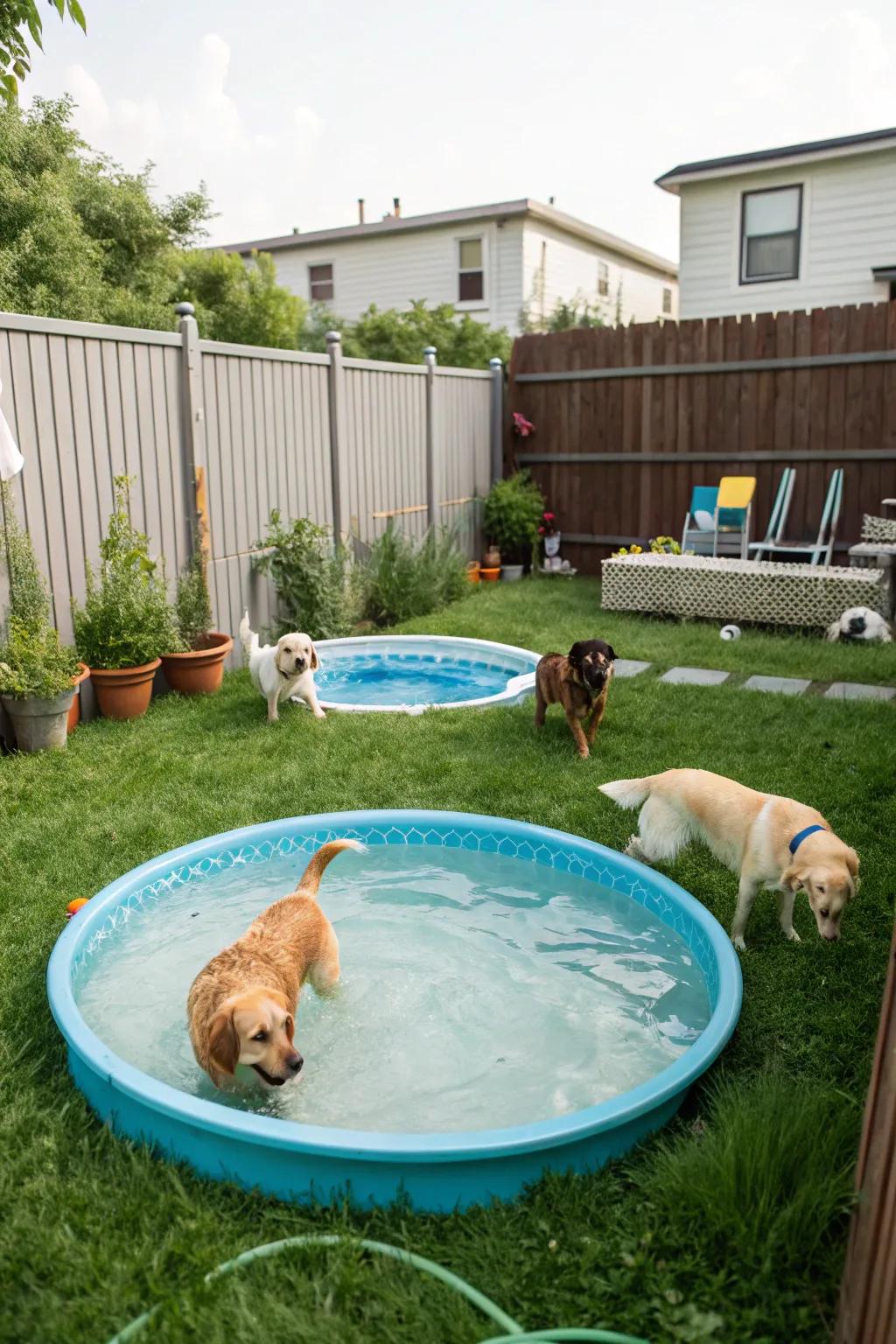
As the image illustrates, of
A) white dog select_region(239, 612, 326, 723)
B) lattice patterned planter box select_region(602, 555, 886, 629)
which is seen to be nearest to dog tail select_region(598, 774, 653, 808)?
white dog select_region(239, 612, 326, 723)

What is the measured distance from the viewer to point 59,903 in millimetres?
3867

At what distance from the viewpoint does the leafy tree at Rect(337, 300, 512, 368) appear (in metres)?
18.2

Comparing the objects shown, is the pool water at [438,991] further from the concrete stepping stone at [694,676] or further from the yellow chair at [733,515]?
the yellow chair at [733,515]

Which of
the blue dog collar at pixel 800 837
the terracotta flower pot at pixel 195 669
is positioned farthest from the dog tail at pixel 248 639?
the blue dog collar at pixel 800 837

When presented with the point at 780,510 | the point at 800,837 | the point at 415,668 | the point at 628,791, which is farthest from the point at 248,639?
the point at 780,510

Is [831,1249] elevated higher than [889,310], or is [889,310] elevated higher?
[889,310]

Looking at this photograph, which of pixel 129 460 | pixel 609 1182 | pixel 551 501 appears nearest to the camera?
pixel 609 1182

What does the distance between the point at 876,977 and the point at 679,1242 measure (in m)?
1.47

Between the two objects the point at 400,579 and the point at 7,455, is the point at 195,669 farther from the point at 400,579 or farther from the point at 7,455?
the point at 400,579

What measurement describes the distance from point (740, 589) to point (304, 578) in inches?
151

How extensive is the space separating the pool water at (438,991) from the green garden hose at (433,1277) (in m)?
0.51

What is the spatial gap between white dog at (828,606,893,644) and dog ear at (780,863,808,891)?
18.0ft

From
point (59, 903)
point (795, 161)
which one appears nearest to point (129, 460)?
point (59, 903)

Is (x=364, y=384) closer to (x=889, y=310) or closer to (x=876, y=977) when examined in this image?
(x=889, y=310)
